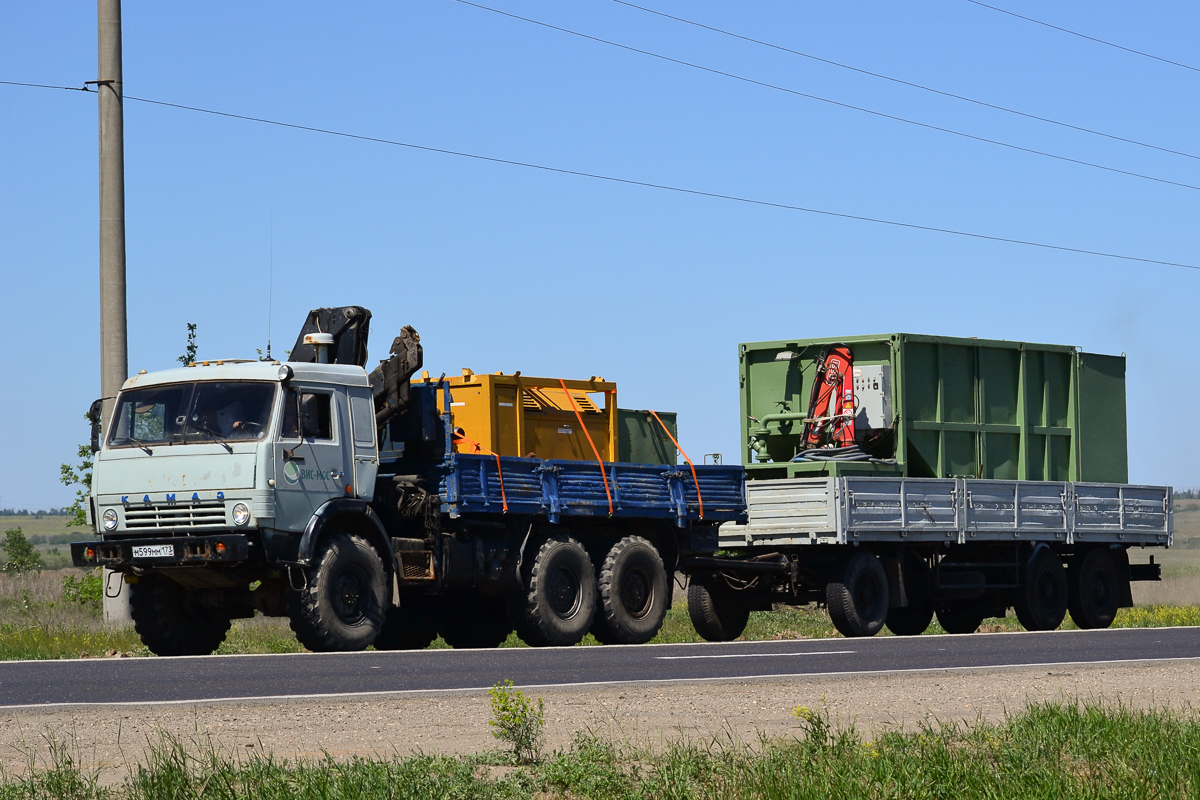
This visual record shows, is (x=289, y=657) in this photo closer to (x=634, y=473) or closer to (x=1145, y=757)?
(x=634, y=473)

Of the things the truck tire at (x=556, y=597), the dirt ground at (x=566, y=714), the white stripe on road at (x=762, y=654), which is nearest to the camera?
the dirt ground at (x=566, y=714)

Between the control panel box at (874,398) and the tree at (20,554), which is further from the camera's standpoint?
the tree at (20,554)

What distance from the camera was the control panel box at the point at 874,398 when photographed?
75.6 ft

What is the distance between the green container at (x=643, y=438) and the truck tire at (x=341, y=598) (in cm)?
492

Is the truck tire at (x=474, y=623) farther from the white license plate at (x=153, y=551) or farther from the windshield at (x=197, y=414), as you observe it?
the white license plate at (x=153, y=551)

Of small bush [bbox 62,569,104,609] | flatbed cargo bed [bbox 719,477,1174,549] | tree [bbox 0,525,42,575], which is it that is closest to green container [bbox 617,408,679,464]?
flatbed cargo bed [bbox 719,477,1174,549]

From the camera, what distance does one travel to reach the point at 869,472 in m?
22.2

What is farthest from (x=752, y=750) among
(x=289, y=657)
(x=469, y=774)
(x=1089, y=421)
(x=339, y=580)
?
(x=1089, y=421)

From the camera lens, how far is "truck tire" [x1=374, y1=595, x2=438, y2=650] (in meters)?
21.6

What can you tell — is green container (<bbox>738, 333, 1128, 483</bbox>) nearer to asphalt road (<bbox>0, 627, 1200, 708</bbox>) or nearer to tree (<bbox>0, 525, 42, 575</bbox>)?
asphalt road (<bbox>0, 627, 1200, 708</bbox>)

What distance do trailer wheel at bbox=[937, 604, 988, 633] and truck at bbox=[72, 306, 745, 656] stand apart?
16.1ft

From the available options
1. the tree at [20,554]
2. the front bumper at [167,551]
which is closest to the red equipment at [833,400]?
the front bumper at [167,551]

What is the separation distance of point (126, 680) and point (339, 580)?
4852 mm

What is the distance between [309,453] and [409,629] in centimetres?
499
